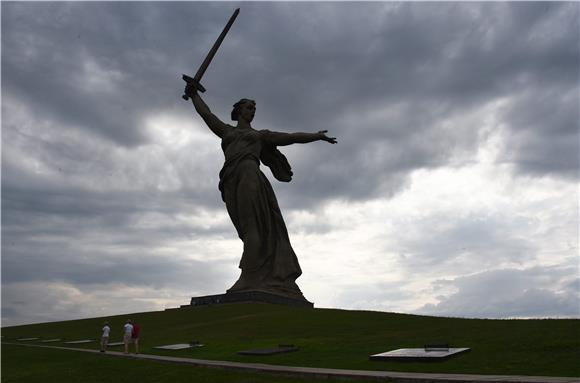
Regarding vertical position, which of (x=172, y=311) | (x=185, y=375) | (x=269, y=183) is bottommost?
(x=185, y=375)

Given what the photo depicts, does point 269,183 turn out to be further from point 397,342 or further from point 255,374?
point 255,374

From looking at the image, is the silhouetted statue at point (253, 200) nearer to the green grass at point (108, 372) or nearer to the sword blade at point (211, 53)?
the sword blade at point (211, 53)

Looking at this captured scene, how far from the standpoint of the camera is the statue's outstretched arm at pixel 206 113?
3406cm

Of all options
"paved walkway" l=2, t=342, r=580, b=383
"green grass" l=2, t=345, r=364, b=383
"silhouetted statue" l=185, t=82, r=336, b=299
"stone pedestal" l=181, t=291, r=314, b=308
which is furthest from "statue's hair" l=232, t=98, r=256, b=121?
"paved walkway" l=2, t=342, r=580, b=383

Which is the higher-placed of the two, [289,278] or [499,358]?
A: [289,278]

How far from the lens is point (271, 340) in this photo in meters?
18.6

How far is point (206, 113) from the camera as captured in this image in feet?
112

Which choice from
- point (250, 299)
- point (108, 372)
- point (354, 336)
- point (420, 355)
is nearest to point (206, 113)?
point (250, 299)

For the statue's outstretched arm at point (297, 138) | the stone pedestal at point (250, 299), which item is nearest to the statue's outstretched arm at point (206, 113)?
the statue's outstretched arm at point (297, 138)

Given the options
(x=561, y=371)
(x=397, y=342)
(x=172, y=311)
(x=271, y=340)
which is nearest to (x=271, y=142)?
(x=172, y=311)

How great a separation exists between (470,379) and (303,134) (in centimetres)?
2346

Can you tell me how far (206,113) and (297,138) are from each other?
Answer: 6.03 metres

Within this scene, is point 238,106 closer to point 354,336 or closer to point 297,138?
point 297,138

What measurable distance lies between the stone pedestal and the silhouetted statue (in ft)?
1.45
